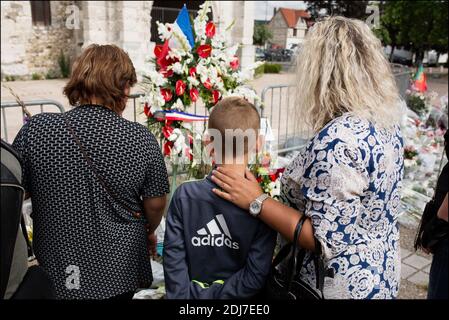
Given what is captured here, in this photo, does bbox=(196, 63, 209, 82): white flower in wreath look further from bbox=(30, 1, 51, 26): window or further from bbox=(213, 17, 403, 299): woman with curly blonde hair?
bbox=(30, 1, 51, 26): window

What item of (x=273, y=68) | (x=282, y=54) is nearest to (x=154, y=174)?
(x=282, y=54)

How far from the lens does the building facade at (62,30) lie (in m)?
14.5

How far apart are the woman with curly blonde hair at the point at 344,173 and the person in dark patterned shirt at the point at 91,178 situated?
38cm

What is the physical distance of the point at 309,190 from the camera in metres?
1.45

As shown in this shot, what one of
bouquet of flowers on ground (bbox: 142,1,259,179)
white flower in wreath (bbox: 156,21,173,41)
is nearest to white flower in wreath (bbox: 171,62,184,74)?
bouquet of flowers on ground (bbox: 142,1,259,179)

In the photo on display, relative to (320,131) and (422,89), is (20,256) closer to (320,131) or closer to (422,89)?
(320,131)

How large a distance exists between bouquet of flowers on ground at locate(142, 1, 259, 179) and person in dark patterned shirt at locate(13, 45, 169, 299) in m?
1.01

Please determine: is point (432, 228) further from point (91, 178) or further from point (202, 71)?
point (202, 71)

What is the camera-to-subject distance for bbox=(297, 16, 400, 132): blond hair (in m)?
1.50

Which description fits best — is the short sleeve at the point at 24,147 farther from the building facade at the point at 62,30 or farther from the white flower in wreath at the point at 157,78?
the building facade at the point at 62,30

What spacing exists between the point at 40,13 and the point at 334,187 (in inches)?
684

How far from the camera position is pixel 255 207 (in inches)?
61.3
